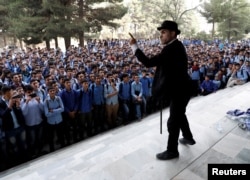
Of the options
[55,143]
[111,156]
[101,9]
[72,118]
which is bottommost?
[55,143]

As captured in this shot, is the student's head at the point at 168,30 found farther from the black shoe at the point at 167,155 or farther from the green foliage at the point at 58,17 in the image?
the green foliage at the point at 58,17

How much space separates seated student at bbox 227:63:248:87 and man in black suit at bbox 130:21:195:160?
647cm

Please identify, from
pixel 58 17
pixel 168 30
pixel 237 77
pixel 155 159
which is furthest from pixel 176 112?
pixel 58 17

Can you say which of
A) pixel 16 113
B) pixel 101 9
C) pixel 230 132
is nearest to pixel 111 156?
pixel 230 132

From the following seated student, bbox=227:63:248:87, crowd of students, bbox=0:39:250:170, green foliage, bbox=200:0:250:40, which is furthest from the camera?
green foliage, bbox=200:0:250:40

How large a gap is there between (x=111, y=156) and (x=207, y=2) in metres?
31.8

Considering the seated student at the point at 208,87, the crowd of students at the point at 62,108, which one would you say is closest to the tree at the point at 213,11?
the crowd of students at the point at 62,108

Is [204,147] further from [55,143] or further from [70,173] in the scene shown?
[55,143]

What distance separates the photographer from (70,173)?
303 centimetres

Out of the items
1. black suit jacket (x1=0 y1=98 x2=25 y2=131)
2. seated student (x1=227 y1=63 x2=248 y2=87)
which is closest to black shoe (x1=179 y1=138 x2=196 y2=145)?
black suit jacket (x1=0 y1=98 x2=25 y2=131)

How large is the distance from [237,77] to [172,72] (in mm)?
6880

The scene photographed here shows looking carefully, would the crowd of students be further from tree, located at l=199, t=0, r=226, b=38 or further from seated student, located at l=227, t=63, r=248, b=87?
tree, located at l=199, t=0, r=226, b=38

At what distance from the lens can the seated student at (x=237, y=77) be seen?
8402mm

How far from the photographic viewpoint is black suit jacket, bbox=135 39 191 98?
2.67m
